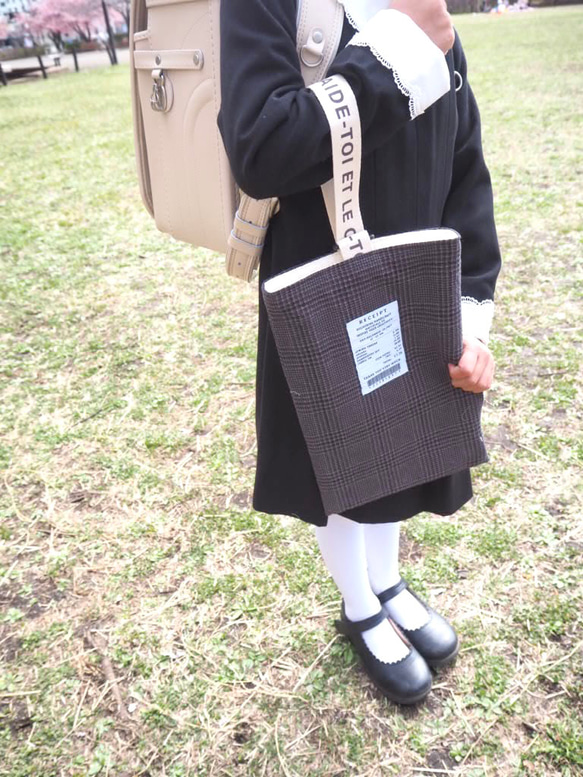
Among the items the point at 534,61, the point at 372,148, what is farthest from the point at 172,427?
the point at 534,61

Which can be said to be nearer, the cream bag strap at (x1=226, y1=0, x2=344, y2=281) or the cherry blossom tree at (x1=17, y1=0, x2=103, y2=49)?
the cream bag strap at (x1=226, y1=0, x2=344, y2=281)

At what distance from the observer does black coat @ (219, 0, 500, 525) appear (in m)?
0.78

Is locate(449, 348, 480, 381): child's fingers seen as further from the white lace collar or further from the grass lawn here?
the grass lawn

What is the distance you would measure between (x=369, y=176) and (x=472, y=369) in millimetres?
335

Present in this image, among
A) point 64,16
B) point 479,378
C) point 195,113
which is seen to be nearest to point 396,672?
point 479,378

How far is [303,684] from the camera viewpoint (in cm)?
145

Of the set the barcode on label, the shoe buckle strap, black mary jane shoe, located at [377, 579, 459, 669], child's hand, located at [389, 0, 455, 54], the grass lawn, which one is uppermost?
child's hand, located at [389, 0, 455, 54]

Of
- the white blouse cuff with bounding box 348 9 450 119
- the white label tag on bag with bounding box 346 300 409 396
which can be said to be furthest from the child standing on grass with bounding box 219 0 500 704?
the white label tag on bag with bounding box 346 300 409 396

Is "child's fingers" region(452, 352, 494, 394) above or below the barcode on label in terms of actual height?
below

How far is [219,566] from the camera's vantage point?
5.79 feet

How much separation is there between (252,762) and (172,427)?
4.09 ft

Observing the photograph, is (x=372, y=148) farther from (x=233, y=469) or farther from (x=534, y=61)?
(x=534, y=61)

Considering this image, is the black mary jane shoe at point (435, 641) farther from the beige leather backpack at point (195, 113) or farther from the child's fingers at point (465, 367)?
the beige leather backpack at point (195, 113)

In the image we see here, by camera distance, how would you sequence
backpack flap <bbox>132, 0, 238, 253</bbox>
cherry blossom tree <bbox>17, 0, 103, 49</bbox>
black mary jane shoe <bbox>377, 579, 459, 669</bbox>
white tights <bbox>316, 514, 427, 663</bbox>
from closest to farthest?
backpack flap <bbox>132, 0, 238, 253</bbox> < white tights <bbox>316, 514, 427, 663</bbox> < black mary jane shoe <bbox>377, 579, 459, 669</bbox> < cherry blossom tree <bbox>17, 0, 103, 49</bbox>
